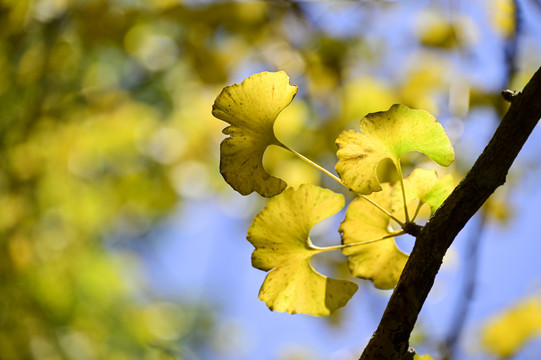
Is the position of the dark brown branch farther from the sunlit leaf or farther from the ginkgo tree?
the sunlit leaf

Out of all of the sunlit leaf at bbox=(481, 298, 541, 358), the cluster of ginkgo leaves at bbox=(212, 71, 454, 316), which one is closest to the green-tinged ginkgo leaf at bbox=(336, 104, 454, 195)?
the cluster of ginkgo leaves at bbox=(212, 71, 454, 316)

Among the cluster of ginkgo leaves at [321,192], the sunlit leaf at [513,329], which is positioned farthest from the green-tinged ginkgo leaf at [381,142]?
the sunlit leaf at [513,329]

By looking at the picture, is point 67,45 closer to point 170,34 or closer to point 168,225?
point 170,34

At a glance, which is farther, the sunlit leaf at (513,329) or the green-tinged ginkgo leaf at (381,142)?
the sunlit leaf at (513,329)

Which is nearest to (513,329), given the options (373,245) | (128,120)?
(373,245)

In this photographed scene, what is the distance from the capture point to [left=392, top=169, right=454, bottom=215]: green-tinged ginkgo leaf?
31 centimetres

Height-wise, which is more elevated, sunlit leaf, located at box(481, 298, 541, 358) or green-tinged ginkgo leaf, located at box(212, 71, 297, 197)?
sunlit leaf, located at box(481, 298, 541, 358)

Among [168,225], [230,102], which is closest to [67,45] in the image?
[230,102]

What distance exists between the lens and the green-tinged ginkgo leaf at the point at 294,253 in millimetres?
302

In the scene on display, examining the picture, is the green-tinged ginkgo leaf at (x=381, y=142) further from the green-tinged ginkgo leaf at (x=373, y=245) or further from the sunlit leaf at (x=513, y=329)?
the sunlit leaf at (x=513, y=329)

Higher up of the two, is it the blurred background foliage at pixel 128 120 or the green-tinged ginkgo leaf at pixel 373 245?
the blurred background foliage at pixel 128 120

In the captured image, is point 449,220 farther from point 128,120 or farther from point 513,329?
point 128,120

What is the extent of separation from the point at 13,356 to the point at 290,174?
749 millimetres

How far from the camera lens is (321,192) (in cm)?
30
